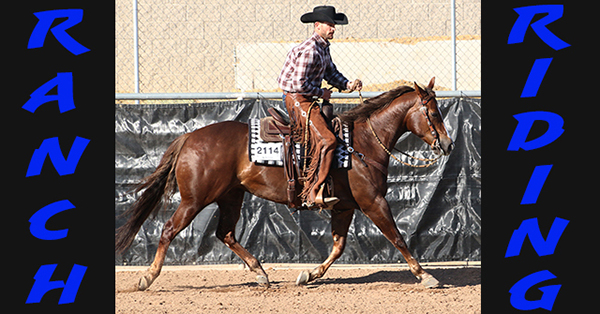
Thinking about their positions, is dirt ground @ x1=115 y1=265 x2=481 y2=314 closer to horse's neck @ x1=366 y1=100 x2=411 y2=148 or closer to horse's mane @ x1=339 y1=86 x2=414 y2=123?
horse's neck @ x1=366 y1=100 x2=411 y2=148

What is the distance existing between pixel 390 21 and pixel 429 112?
11.7 m

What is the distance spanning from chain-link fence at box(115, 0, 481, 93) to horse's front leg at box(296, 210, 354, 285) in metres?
8.34

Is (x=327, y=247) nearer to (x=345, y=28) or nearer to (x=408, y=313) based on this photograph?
→ (x=408, y=313)

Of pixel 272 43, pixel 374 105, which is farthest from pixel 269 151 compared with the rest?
pixel 272 43

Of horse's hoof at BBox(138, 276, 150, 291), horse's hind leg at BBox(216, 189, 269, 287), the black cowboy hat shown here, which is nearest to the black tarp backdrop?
horse's hind leg at BBox(216, 189, 269, 287)

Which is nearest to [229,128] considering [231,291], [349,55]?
[231,291]

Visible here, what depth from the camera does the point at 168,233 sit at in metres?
6.42

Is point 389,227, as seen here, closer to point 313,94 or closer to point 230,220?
point 313,94

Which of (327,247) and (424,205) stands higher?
(424,205)

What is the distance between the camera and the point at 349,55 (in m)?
15.3

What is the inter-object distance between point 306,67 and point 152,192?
2.06m

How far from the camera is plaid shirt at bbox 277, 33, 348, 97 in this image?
6242 mm

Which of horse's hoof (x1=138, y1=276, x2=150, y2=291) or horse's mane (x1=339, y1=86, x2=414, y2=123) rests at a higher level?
horse's mane (x1=339, y1=86, x2=414, y2=123)

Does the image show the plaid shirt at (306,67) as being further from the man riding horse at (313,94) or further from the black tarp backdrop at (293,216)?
the black tarp backdrop at (293,216)
